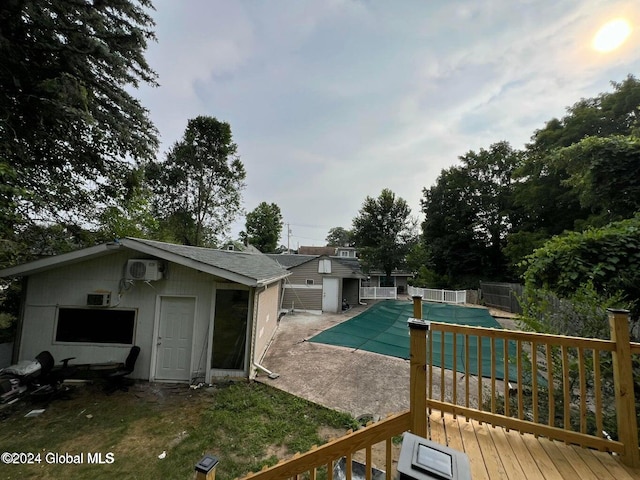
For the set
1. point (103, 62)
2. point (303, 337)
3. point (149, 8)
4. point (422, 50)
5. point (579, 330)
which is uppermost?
point (149, 8)

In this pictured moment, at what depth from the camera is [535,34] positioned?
4750 millimetres

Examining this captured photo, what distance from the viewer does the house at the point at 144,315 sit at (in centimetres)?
537

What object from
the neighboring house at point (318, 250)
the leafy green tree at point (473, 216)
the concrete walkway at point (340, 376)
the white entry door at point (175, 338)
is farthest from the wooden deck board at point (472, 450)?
the neighboring house at point (318, 250)

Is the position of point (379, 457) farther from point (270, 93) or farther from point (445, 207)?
point (445, 207)

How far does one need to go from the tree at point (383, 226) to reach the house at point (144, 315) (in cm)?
1867

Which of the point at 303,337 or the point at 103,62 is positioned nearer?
the point at 103,62

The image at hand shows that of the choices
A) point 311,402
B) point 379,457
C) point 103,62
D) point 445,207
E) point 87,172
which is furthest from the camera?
point 445,207

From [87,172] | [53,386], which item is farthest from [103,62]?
[53,386]

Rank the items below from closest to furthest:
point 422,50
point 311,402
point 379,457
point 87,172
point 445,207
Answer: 1. point 379,457
2. point 311,402
3. point 422,50
4. point 87,172
5. point 445,207

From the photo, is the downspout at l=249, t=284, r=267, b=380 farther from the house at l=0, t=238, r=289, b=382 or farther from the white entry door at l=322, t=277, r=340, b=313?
the white entry door at l=322, t=277, r=340, b=313

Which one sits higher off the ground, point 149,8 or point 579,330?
point 149,8

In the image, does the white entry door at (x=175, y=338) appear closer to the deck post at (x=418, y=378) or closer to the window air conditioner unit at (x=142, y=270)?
the window air conditioner unit at (x=142, y=270)

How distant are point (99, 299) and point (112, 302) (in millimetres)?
265

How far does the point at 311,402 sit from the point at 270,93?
831 centimetres
